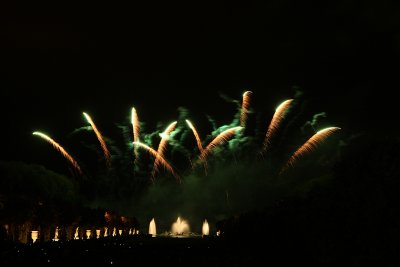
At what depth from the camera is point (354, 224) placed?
86.3ft

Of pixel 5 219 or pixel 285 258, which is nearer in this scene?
pixel 285 258

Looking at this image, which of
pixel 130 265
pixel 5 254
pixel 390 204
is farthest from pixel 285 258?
pixel 5 254

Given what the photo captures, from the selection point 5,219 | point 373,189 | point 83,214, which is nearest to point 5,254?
point 373,189

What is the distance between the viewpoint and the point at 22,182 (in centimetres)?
9219

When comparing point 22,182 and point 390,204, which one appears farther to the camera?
point 22,182

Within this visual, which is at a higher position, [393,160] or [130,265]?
[393,160]

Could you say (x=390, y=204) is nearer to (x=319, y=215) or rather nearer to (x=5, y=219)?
(x=319, y=215)

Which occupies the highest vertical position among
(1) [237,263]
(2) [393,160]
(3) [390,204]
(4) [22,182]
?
(4) [22,182]

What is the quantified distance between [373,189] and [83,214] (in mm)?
59941

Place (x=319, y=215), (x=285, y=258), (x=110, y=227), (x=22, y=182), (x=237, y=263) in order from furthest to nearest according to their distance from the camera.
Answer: (x=110, y=227) < (x=22, y=182) < (x=285, y=258) < (x=237, y=263) < (x=319, y=215)

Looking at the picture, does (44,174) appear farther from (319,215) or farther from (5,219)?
(319,215)

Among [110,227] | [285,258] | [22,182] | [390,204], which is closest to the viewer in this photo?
[390,204]

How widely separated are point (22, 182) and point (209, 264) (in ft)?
219

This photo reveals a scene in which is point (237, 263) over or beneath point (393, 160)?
beneath
